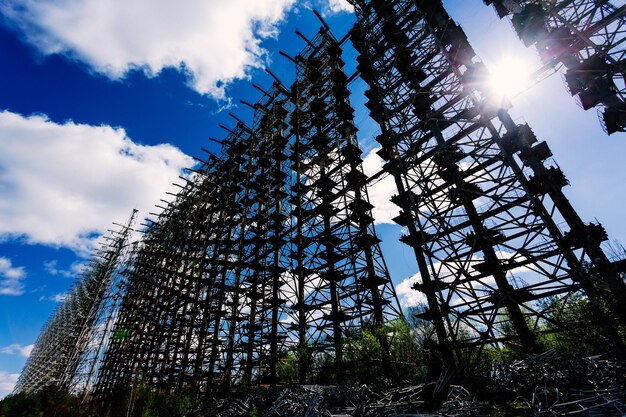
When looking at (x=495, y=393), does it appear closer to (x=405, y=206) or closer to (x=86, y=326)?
(x=405, y=206)

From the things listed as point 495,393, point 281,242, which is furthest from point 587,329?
point 281,242

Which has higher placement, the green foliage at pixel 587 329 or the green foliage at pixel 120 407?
the green foliage at pixel 587 329

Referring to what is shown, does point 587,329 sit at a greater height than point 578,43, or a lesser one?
lesser

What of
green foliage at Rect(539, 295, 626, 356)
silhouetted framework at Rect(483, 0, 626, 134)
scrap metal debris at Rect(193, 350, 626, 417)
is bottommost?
scrap metal debris at Rect(193, 350, 626, 417)

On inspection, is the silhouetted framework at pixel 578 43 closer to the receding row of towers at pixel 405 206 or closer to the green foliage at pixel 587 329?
the receding row of towers at pixel 405 206

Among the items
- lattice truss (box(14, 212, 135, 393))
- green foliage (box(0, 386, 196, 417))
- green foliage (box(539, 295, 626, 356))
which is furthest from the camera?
lattice truss (box(14, 212, 135, 393))

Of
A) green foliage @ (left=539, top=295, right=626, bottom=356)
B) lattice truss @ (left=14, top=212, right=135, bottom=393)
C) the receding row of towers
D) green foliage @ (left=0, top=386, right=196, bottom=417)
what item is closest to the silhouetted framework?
the receding row of towers

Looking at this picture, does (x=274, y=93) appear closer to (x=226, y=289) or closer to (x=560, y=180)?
(x=226, y=289)

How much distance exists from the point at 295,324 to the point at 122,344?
34.3m

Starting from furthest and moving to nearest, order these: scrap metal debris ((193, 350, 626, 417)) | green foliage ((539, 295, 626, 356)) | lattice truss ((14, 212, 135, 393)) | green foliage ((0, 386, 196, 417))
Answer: lattice truss ((14, 212, 135, 393)) → green foliage ((0, 386, 196, 417)) → green foliage ((539, 295, 626, 356)) → scrap metal debris ((193, 350, 626, 417))

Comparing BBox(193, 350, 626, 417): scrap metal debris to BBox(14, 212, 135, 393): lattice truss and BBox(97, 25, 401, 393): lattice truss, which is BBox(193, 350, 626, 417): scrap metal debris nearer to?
BBox(97, 25, 401, 393): lattice truss

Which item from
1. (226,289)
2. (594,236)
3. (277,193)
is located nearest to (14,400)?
(226,289)

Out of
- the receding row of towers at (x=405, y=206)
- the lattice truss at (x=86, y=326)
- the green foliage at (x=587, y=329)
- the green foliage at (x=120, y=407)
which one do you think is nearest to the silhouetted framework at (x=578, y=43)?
the receding row of towers at (x=405, y=206)

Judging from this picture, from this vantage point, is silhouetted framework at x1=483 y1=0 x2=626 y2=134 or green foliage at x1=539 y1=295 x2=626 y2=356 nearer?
green foliage at x1=539 y1=295 x2=626 y2=356
